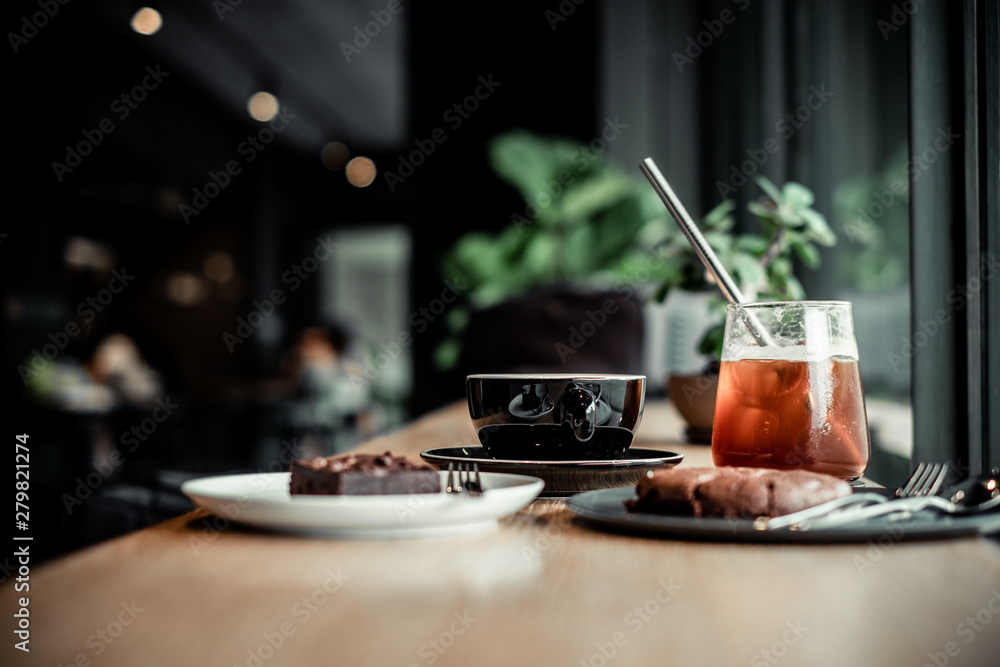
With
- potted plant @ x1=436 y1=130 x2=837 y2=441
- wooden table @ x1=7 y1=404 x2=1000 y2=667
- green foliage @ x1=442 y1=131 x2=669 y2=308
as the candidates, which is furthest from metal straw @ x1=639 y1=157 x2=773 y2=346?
green foliage @ x1=442 y1=131 x2=669 y2=308

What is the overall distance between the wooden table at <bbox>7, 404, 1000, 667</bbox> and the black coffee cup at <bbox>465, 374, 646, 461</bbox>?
0.19 meters

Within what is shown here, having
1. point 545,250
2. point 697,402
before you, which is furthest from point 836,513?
point 545,250

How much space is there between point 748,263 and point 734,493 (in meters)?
0.73

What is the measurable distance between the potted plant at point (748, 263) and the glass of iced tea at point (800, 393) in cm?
45

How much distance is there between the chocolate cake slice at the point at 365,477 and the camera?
1.94ft

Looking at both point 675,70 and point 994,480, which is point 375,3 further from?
point 994,480

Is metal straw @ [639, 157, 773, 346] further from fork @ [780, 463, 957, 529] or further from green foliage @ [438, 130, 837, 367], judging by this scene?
green foliage @ [438, 130, 837, 367]

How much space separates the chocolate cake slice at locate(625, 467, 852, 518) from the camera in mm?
589

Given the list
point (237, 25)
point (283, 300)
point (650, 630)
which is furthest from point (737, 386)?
point (283, 300)

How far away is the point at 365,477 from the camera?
1.94 ft

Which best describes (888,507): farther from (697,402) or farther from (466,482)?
(697,402)

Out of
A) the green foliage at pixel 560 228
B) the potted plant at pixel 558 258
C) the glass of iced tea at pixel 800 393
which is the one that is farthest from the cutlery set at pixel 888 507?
the green foliage at pixel 560 228

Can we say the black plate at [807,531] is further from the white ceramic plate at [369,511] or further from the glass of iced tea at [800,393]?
the glass of iced tea at [800,393]

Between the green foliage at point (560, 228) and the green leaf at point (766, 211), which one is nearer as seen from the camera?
the green leaf at point (766, 211)
